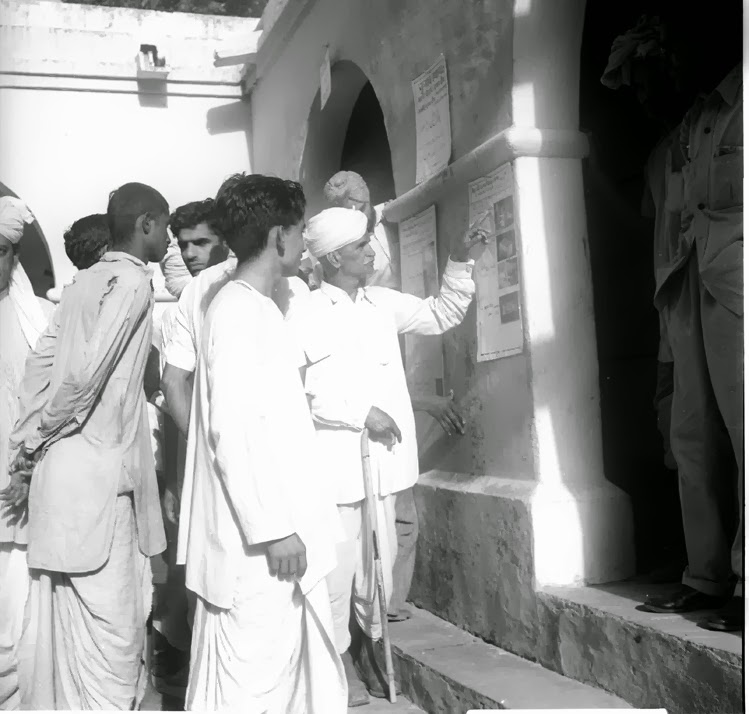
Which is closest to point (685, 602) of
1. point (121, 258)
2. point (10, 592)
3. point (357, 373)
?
point (357, 373)

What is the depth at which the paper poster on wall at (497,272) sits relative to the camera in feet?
12.7

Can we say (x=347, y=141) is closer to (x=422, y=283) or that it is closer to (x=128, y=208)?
(x=422, y=283)

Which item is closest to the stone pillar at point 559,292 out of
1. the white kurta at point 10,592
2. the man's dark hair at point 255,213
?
the man's dark hair at point 255,213

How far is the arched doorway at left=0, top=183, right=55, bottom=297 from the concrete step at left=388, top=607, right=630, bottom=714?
4.79 m

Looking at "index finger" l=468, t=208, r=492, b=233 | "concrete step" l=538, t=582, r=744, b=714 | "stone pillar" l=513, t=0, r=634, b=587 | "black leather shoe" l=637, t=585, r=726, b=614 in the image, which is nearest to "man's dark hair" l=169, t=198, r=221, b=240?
"index finger" l=468, t=208, r=492, b=233

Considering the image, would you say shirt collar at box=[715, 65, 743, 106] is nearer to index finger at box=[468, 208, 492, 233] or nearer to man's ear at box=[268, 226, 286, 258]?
index finger at box=[468, 208, 492, 233]

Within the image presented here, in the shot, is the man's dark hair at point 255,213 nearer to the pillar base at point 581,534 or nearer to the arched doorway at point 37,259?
the pillar base at point 581,534

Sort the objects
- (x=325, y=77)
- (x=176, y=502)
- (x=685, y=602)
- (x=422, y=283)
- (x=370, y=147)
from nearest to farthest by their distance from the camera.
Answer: (x=685, y=602)
(x=176, y=502)
(x=422, y=283)
(x=325, y=77)
(x=370, y=147)

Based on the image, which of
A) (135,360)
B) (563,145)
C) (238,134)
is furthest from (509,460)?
(238,134)

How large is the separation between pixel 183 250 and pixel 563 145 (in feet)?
5.47

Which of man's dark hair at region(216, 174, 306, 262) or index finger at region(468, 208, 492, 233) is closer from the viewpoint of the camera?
man's dark hair at region(216, 174, 306, 262)

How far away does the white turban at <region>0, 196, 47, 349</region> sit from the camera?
405 centimetres

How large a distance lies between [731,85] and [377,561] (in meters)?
1.96

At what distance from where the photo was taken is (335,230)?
13.0 feet
